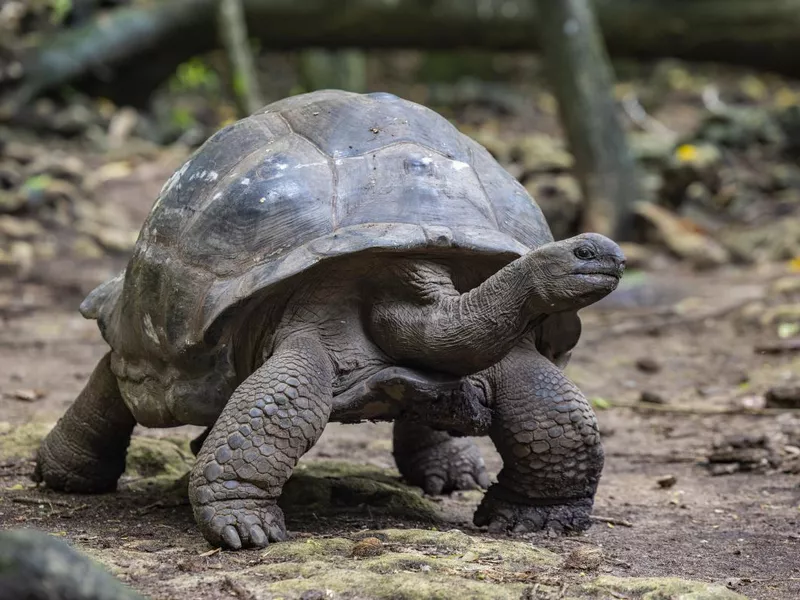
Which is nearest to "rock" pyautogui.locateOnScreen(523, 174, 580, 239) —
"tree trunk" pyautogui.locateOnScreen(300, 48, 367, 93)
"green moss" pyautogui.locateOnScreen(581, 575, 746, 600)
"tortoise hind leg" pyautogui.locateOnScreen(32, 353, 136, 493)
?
"tree trunk" pyautogui.locateOnScreen(300, 48, 367, 93)

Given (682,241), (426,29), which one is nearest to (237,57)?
(426,29)

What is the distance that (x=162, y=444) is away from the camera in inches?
212

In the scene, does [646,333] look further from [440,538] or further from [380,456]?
[440,538]

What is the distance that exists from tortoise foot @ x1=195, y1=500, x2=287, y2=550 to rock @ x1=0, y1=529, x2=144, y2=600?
1666 millimetres

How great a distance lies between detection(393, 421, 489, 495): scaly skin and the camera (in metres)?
5.04

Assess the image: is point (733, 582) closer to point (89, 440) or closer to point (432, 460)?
point (432, 460)

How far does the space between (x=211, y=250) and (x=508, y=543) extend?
4.62 feet

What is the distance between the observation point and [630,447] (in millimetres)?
6203

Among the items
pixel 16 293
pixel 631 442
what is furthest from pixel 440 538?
pixel 16 293

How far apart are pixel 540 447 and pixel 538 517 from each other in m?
0.30

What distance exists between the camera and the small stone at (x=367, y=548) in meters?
3.34

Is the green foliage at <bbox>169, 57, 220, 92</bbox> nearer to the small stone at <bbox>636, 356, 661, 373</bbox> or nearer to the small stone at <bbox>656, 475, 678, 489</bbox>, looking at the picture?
the small stone at <bbox>636, 356, 661, 373</bbox>

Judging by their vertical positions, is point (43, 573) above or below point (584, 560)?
below

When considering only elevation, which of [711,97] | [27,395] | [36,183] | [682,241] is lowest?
[27,395]
